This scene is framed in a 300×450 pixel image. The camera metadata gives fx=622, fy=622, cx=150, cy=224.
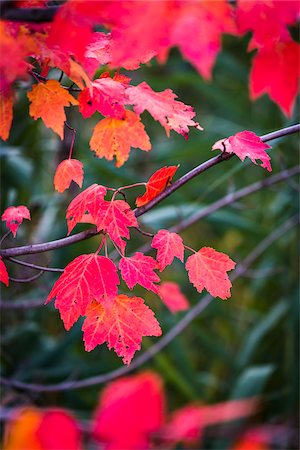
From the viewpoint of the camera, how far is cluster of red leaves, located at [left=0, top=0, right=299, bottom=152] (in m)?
0.52

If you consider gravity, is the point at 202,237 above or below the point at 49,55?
below

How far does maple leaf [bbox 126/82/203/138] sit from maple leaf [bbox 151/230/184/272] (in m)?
0.12

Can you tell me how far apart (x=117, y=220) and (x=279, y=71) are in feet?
0.89

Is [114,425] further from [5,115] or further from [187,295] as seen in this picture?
[187,295]

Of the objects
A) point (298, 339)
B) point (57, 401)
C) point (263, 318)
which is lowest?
point (57, 401)

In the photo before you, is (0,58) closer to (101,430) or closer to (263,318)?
(101,430)

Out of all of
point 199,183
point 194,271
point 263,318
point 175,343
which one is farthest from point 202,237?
point 194,271

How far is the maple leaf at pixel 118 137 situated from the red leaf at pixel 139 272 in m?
0.13

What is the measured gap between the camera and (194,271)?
2.29 ft

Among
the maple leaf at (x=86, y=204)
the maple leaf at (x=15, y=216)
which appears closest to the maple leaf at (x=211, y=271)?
the maple leaf at (x=86, y=204)

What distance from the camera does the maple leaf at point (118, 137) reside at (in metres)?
0.75

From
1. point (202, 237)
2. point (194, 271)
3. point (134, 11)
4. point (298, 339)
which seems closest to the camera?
point (134, 11)

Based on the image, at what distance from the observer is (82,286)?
671 mm

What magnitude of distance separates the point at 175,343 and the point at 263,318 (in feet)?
0.93
